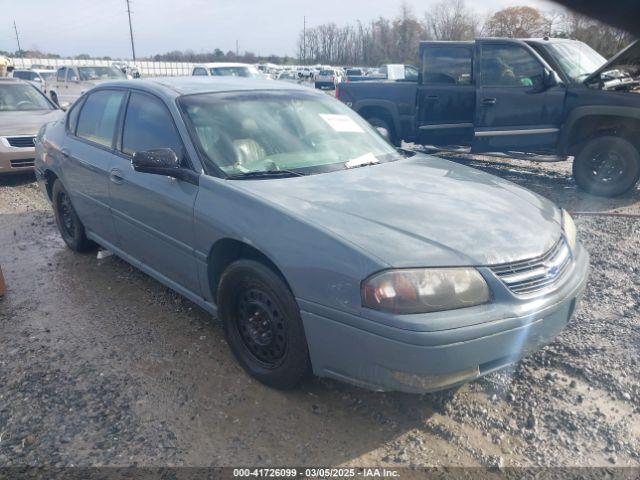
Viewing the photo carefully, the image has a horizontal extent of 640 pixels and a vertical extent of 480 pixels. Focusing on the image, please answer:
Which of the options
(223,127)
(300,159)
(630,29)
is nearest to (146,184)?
(223,127)

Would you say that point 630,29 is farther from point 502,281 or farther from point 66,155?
point 66,155

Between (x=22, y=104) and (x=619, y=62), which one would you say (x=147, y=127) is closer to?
(x=619, y=62)

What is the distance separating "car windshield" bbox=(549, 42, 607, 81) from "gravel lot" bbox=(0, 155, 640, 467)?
433cm

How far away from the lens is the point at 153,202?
135 inches

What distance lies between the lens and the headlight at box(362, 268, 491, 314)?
2271 millimetres

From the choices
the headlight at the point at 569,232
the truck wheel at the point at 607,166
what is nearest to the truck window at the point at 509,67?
the truck wheel at the point at 607,166

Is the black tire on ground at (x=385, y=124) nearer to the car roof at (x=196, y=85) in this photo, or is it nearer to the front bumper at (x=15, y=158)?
the car roof at (x=196, y=85)

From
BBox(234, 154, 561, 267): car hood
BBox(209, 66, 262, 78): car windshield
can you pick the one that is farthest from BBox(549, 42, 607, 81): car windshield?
BBox(209, 66, 262, 78): car windshield

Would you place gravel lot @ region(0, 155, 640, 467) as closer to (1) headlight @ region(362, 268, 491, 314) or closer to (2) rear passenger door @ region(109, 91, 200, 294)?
(2) rear passenger door @ region(109, 91, 200, 294)

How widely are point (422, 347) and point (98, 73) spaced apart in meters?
19.8

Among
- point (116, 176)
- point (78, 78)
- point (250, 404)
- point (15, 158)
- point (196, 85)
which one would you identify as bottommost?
point (250, 404)

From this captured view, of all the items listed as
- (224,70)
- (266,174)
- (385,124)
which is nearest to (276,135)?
(266,174)

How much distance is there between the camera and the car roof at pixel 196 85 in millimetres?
3669

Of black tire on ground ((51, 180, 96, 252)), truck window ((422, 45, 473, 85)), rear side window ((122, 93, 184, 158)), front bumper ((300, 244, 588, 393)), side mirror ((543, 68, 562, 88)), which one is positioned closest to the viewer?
front bumper ((300, 244, 588, 393))
